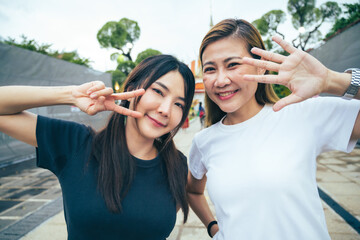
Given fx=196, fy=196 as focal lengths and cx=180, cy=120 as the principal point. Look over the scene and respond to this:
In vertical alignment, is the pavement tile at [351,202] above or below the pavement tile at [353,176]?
above

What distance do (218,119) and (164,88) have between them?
0.60 meters

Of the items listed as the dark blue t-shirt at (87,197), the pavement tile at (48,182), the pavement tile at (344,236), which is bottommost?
the pavement tile at (48,182)

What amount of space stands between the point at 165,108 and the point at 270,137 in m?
0.71

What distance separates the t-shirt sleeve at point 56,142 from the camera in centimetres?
121

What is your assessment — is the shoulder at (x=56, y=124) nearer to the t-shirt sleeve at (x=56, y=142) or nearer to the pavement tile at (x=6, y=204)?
the t-shirt sleeve at (x=56, y=142)

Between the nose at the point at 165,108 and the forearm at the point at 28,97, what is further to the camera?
the nose at the point at 165,108

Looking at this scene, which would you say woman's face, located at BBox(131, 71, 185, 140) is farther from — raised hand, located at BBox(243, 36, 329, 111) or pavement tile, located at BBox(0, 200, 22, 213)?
pavement tile, located at BBox(0, 200, 22, 213)

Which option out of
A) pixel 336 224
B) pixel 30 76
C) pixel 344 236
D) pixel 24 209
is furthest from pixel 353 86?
pixel 30 76

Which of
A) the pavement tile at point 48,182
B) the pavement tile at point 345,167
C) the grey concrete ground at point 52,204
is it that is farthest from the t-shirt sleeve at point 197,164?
the pavement tile at point 345,167

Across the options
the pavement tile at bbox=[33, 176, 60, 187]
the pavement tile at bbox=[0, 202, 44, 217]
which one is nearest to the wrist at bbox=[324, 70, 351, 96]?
the pavement tile at bbox=[0, 202, 44, 217]

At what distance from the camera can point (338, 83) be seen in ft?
3.44

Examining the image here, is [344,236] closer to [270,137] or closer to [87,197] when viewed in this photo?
[270,137]

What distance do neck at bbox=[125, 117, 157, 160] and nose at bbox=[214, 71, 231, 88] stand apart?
28.0 inches

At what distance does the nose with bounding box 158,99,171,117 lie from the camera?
1394 millimetres
